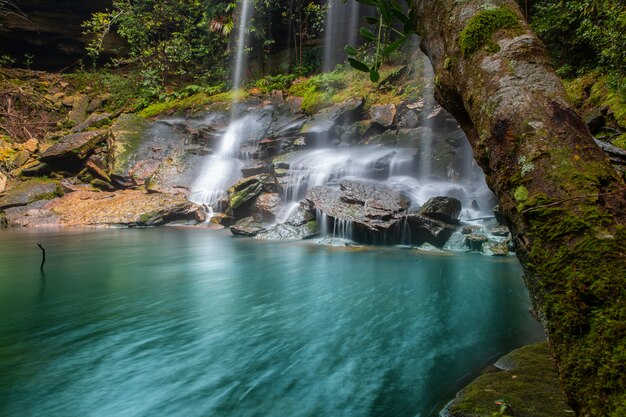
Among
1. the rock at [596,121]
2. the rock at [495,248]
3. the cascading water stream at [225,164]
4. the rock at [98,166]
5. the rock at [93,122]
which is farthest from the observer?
the rock at [93,122]

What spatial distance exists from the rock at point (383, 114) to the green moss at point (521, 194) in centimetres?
1485

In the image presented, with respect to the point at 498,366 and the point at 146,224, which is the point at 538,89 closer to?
the point at 498,366

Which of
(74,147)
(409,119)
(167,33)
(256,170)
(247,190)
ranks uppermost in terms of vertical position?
(167,33)

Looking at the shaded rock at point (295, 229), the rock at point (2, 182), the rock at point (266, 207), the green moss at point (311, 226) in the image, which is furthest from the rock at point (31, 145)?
the green moss at point (311, 226)

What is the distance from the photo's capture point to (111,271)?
7289 millimetres

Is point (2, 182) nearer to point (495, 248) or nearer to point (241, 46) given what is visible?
point (241, 46)

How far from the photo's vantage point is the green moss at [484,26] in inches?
42.5

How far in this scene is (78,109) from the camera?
2094 cm

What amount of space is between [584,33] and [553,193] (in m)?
7.64

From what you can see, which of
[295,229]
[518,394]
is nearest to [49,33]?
[295,229]

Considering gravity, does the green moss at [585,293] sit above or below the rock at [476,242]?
above

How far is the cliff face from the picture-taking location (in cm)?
2125

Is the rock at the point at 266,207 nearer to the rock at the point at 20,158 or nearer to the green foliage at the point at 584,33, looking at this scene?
the green foliage at the point at 584,33

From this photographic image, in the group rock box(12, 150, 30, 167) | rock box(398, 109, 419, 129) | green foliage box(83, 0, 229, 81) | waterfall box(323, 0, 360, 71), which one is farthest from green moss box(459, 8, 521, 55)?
green foliage box(83, 0, 229, 81)
